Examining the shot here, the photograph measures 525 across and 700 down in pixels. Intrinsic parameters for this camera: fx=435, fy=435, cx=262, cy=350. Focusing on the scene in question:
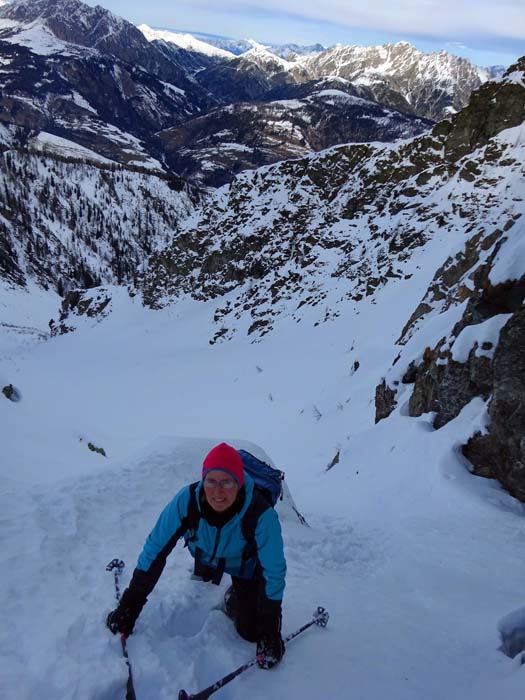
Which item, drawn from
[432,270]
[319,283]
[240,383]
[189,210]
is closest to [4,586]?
[240,383]

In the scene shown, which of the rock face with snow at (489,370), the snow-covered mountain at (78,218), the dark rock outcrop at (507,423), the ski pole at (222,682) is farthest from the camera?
the snow-covered mountain at (78,218)

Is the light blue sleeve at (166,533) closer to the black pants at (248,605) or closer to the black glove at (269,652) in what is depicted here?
the black pants at (248,605)

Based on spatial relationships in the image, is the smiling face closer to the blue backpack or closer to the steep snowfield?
the blue backpack

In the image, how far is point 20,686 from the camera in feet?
9.52

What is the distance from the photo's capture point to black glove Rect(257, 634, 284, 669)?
330 cm

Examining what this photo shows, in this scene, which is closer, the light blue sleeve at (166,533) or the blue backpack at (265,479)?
the light blue sleeve at (166,533)

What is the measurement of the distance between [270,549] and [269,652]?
87 cm

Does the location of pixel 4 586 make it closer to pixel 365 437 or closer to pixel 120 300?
pixel 365 437

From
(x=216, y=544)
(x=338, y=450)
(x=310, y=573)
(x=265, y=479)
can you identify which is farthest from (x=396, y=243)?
(x=216, y=544)

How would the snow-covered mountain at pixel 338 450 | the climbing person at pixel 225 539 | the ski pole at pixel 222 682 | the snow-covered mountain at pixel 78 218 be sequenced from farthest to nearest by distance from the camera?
1. the snow-covered mountain at pixel 78 218
2. the snow-covered mountain at pixel 338 450
3. the climbing person at pixel 225 539
4. the ski pole at pixel 222 682

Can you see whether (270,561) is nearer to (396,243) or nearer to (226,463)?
(226,463)

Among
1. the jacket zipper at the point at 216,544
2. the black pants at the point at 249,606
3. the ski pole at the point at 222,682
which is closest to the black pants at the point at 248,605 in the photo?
the black pants at the point at 249,606

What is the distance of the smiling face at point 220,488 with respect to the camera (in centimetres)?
303

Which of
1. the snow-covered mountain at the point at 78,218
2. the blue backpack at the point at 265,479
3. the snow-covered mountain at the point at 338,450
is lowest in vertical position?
the snow-covered mountain at the point at 78,218
